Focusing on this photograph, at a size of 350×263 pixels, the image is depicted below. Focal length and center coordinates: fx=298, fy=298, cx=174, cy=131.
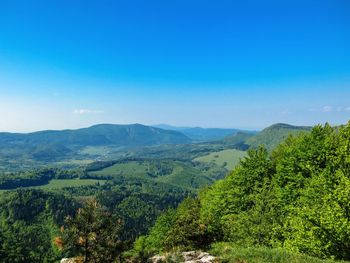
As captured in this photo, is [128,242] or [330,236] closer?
[128,242]

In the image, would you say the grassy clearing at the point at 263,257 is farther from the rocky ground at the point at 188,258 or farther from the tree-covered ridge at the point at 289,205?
the tree-covered ridge at the point at 289,205

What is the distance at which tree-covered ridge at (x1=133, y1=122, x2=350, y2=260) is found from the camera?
1122 inches

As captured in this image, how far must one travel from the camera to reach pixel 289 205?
3916 cm

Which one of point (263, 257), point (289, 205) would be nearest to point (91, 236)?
point (263, 257)

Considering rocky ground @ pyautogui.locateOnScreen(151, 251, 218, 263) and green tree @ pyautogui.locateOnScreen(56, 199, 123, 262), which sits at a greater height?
green tree @ pyautogui.locateOnScreen(56, 199, 123, 262)

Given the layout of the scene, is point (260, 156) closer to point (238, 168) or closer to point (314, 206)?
point (238, 168)

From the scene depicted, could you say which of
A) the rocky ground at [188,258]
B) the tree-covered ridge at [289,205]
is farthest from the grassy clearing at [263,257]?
the tree-covered ridge at [289,205]

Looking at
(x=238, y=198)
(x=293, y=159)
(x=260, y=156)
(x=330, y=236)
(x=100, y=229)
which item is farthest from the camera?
(x=260, y=156)

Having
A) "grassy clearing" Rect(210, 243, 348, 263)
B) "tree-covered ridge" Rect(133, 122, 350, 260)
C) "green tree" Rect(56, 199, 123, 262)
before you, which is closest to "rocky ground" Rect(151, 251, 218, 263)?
"grassy clearing" Rect(210, 243, 348, 263)

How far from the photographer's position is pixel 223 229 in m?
44.0

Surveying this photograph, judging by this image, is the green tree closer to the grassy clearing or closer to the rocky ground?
the rocky ground

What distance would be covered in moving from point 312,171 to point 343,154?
654 cm

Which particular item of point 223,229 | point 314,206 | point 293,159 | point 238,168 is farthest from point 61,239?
point 238,168

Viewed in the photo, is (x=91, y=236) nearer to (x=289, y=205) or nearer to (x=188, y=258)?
(x=188, y=258)
